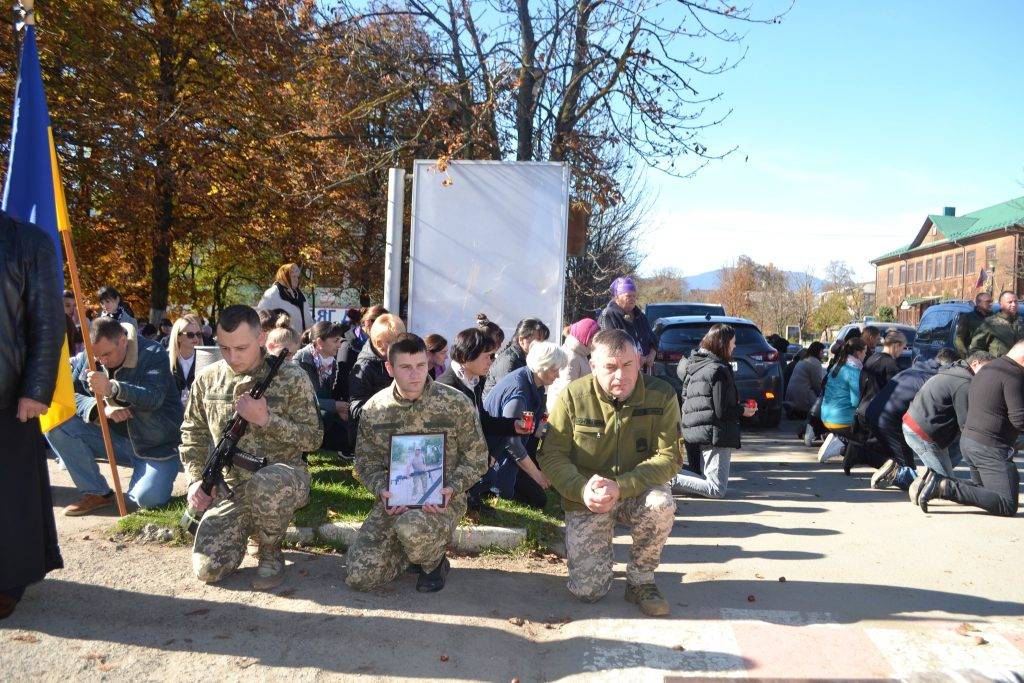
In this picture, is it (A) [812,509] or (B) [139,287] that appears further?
(B) [139,287]

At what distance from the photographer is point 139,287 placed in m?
24.4

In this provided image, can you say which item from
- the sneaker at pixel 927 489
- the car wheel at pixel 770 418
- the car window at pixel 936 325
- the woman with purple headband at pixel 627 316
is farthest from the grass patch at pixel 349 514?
the car window at pixel 936 325

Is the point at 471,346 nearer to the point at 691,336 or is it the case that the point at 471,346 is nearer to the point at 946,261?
the point at 691,336

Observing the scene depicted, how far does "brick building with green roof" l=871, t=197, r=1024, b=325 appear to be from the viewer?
5216 cm

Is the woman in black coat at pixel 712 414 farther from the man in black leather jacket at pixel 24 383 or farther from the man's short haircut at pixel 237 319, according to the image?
the man in black leather jacket at pixel 24 383

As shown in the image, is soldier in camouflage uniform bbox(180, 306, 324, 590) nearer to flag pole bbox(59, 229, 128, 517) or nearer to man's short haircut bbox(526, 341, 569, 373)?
flag pole bbox(59, 229, 128, 517)

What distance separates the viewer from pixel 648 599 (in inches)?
184

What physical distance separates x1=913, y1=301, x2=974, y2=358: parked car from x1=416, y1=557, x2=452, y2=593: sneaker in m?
12.7

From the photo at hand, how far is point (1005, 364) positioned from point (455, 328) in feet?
18.3

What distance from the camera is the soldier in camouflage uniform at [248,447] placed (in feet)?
15.8

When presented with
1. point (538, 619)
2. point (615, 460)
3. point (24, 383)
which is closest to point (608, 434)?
point (615, 460)

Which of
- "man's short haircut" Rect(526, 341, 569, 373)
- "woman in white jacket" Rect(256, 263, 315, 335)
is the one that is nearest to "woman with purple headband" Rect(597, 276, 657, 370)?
"man's short haircut" Rect(526, 341, 569, 373)

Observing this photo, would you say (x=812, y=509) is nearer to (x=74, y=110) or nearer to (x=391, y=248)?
(x=391, y=248)

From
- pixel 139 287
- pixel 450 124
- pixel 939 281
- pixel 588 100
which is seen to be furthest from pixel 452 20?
pixel 939 281
